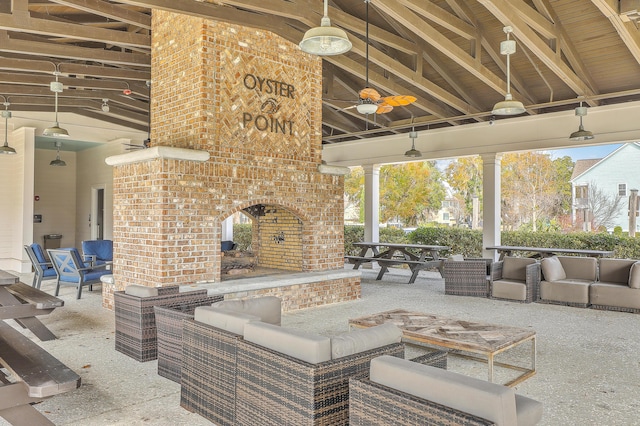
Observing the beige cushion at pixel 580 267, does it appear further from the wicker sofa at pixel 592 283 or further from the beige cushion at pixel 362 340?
the beige cushion at pixel 362 340

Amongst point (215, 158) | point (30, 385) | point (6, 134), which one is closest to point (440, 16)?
point (215, 158)

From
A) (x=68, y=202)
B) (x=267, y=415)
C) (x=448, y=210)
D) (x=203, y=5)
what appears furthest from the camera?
(x=448, y=210)

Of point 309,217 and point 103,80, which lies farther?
point 103,80

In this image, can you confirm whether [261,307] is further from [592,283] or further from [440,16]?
[592,283]

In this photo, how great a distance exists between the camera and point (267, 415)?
2.53 meters

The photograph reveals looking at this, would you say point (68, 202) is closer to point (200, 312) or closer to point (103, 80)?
point (103, 80)

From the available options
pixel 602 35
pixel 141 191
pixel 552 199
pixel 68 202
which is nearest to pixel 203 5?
pixel 141 191

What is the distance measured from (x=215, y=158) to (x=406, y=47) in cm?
425

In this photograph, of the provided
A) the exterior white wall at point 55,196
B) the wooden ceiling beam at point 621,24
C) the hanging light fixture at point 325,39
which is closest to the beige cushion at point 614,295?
the wooden ceiling beam at point 621,24

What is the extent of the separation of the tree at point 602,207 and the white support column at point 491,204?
9710mm

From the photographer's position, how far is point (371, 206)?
12.5 metres

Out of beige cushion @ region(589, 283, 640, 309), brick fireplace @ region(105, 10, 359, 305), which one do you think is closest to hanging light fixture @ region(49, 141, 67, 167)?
brick fireplace @ region(105, 10, 359, 305)

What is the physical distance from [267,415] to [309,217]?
A: 15.6 feet

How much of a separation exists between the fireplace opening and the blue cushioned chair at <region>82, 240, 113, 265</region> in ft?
8.10
